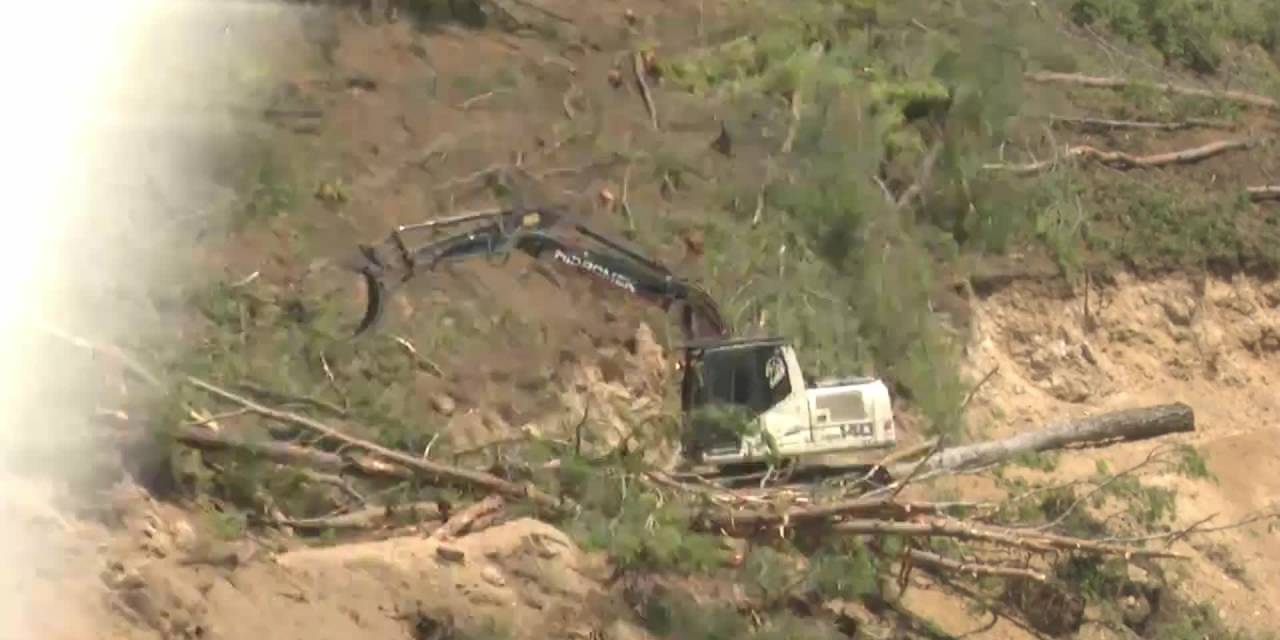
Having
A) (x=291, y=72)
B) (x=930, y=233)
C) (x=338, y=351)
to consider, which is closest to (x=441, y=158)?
(x=291, y=72)

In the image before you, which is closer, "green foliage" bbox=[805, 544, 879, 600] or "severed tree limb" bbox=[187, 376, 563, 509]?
"severed tree limb" bbox=[187, 376, 563, 509]

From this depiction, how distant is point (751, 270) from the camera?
44.9ft

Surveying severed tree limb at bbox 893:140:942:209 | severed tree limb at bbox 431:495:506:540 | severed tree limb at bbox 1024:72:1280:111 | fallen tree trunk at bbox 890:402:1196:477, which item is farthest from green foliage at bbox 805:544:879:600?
severed tree limb at bbox 1024:72:1280:111

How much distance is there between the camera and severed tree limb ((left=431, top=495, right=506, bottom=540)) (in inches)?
387

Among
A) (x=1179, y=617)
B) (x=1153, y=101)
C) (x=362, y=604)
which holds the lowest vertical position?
(x=1179, y=617)

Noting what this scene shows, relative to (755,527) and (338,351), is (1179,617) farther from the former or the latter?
(338,351)

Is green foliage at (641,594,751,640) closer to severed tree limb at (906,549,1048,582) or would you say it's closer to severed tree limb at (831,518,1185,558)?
severed tree limb at (831,518,1185,558)

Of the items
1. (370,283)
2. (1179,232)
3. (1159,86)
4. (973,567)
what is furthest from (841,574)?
(1159,86)

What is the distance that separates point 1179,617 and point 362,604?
245 inches

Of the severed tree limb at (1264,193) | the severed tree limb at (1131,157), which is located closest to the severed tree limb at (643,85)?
the severed tree limb at (1131,157)

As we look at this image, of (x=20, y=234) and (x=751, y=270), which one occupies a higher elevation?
(x=20, y=234)

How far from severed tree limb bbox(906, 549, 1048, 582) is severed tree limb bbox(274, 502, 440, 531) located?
3139mm

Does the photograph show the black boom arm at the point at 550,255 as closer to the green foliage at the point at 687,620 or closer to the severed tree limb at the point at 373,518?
the severed tree limb at the point at 373,518

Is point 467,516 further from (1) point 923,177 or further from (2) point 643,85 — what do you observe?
(1) point 923,177
